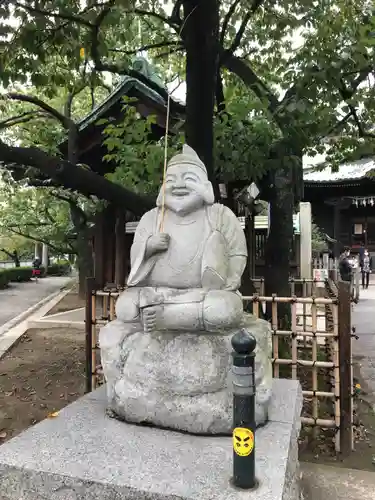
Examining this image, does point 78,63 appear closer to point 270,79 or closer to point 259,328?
point 270,79

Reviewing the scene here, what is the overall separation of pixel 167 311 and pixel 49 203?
14331 millimetres

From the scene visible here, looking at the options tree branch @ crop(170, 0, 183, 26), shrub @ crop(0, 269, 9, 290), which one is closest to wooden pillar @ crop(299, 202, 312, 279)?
tree branch @ crop(170, 0, 183, 26)

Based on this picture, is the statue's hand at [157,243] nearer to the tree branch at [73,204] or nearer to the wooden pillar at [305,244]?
the tree branch at [73,204]

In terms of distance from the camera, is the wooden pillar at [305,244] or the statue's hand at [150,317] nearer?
the statue's hand at [150,317]

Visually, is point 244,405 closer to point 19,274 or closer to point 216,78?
point 216,78

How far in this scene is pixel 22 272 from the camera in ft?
82.4

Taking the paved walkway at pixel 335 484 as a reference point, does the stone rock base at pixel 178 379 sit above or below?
above

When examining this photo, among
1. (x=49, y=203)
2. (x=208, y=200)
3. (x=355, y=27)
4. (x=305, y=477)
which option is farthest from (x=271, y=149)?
(x=49, y=203)

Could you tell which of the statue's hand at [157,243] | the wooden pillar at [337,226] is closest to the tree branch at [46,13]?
the statue's hand at [157,243]

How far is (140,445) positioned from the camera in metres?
2.34

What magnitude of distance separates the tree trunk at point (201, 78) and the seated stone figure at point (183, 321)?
1736 mm

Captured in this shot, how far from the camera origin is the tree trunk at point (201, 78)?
4.49 metres

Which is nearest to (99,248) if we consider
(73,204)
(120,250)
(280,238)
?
(120,250)

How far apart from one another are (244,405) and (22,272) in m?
25.3
